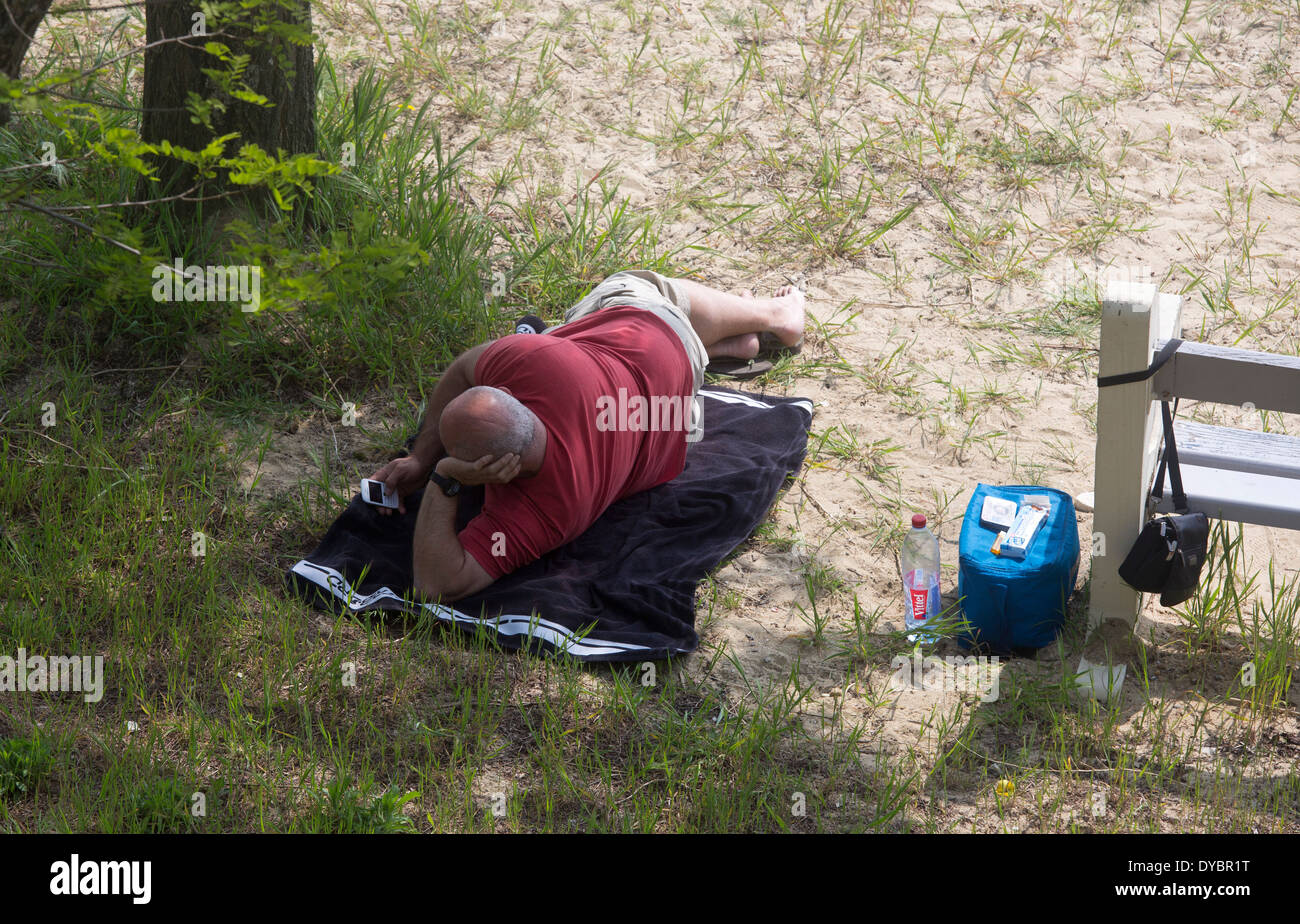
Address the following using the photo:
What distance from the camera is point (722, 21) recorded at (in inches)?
296

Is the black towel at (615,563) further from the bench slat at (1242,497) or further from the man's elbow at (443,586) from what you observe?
the bench slat at (1242,497)

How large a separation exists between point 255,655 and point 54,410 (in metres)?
1.60

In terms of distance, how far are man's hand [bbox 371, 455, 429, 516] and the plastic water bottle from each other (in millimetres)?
1810

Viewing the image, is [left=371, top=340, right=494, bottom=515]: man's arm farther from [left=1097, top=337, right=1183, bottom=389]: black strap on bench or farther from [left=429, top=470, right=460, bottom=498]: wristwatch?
[left=1097, top=337, right=1183, bottom=389]: black strap on bench

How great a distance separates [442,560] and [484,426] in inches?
18.8

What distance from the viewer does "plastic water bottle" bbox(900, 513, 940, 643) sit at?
3.99 meters

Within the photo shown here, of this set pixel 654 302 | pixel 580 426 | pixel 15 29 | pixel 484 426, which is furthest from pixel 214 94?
pixel 580 426

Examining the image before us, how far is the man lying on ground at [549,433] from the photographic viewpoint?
4098 mm

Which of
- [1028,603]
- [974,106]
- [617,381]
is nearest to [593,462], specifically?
[617,381]

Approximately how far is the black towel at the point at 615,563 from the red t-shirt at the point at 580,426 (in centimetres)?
11

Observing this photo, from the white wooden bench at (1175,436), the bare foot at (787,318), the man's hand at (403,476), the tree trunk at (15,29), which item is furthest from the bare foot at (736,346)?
the tree trunk at (15,29)

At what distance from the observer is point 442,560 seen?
410 cm

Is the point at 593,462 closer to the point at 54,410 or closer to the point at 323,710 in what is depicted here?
the point at 323,710

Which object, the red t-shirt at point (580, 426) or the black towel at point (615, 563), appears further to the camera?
the red t-shirt at point (580, 426)
